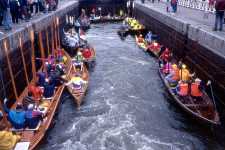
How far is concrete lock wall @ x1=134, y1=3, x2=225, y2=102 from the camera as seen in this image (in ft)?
58.3

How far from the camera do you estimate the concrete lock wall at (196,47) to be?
1777 cm

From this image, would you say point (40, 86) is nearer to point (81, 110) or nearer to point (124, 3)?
point (81, 110)

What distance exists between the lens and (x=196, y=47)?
2206 cm

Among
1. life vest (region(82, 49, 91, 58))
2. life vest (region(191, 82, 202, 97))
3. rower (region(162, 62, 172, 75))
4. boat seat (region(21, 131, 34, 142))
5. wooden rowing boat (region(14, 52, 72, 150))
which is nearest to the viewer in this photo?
boat seat (region(21, 131, 34, 142))

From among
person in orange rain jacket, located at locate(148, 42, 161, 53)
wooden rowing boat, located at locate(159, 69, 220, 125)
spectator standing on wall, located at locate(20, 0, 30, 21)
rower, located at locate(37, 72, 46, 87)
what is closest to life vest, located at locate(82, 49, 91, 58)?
spectator standing on wall, located at locate(20, 0, 30, 21)

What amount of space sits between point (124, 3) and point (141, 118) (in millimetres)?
42908

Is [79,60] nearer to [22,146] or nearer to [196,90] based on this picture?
[196,90]

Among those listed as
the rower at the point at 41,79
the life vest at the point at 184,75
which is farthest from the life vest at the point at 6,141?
the life vest at the point at 184,75

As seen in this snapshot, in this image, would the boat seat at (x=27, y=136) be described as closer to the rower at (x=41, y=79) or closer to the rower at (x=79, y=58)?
the rower at (x=41, y=79)

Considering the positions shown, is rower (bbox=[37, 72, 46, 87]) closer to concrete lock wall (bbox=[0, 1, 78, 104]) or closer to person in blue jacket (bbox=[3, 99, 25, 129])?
concrete lock wall (bbox=[0, 1, 78, 104])

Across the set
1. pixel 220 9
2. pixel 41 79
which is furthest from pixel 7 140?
pixel 220 9

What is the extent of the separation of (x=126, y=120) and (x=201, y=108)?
169 inches

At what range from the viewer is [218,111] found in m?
17.2

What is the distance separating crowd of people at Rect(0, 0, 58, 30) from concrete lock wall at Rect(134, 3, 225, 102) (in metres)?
12.8
